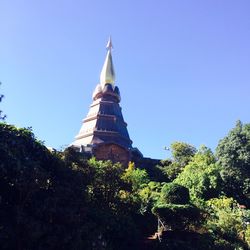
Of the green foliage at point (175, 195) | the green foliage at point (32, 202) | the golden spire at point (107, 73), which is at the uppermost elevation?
the golden spire at point (107, 73)

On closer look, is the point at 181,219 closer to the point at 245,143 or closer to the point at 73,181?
the point at 73,181

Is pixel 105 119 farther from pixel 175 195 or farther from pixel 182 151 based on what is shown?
pixel 175 195

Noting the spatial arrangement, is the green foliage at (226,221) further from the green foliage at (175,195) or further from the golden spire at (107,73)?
the golden spire at (107,73)

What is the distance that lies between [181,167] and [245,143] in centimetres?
637

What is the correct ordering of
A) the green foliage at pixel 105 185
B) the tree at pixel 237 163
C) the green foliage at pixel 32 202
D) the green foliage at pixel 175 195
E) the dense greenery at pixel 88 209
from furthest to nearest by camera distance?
the tree at pixel 237 163
the green foliage at pixel 175 195
the green foliage at pixel 105 185
the dense greenery at pixel 88 209
the green foliage at pixel 32 202

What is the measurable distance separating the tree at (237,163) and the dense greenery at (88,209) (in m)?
3.37

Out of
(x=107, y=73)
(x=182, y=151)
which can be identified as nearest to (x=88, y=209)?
(x=182, y=151)

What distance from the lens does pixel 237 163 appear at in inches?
1035

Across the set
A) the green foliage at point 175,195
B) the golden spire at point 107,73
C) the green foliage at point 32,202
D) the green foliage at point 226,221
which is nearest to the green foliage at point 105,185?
the green foliage at point 175,195

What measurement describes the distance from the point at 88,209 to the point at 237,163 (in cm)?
1485

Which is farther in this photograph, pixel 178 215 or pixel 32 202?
pixel 178 215

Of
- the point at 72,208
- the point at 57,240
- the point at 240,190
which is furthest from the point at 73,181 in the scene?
the point at 240,190

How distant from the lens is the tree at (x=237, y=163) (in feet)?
85.4

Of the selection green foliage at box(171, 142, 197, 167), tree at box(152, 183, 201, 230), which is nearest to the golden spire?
green foliage at box(171, 142, 197, 167)
